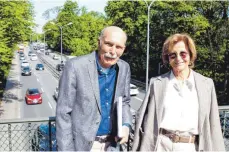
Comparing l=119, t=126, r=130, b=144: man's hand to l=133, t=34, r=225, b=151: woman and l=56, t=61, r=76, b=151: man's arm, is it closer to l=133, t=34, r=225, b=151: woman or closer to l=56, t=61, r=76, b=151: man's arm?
l=133, t=34, r=225, b=151: woman

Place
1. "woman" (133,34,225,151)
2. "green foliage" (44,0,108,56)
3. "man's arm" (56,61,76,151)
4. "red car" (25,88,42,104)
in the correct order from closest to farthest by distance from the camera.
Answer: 1. "man's arm" (56,61,76,151)
2. "woman" (133,34,225,151)
3. "red car" (25,88,42,104)
4. "green foliage" (44,0,108,56)

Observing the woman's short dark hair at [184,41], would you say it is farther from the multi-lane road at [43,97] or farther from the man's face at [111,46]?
the multi-lane road at [43,97]

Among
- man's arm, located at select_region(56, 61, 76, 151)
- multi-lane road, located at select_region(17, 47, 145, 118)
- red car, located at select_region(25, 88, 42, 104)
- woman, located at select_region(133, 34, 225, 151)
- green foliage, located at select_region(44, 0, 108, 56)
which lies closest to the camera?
man's arm, located at select_region(56, 61, 76, 151)

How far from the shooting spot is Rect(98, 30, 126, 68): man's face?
2.58 metres

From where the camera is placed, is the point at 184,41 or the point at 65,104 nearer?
the point at 65,104

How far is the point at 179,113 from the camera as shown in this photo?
2760mm

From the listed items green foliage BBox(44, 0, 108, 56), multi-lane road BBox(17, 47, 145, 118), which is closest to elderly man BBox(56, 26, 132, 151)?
multi-lane road BBox(17, 47, 145, 118)

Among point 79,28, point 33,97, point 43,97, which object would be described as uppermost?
point 79,28

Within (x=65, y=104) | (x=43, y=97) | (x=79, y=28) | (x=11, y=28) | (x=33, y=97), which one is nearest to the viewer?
(x=65, y=104)

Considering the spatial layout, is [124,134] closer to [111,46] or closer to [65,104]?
[65,104]

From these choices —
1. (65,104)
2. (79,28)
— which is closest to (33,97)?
(79,28)

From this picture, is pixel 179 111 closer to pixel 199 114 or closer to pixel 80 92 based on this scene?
pixel 199 114

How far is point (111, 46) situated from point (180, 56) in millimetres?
669

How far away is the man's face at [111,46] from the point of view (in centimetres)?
258
